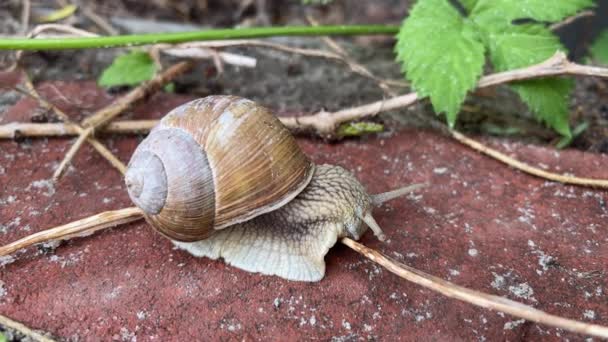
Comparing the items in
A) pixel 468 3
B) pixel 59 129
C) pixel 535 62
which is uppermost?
pixel 468 3

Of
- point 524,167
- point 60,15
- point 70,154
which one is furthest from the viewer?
point 60,15

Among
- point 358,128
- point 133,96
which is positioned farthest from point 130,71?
point 358,128

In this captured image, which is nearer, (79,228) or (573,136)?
(79,228)

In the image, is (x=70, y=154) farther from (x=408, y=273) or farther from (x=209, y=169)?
(x=408, y=273)

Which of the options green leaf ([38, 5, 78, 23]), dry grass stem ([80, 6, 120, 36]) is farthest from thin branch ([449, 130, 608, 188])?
green leaf ([38, 5, 78, 23])

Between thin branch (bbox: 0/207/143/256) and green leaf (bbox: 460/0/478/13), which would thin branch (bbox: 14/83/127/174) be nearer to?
thin branch (bbox: 0/207/143/256)

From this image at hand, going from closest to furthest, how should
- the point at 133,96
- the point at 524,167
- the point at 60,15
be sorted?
1. the point at 524,167
2. the point at 133,96
3. the point at 60,15

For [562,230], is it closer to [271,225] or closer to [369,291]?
[369,291]
